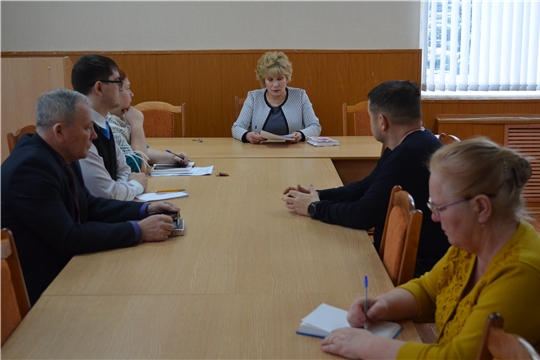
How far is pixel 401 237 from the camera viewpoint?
75.7 inches

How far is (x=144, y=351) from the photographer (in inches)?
55.2

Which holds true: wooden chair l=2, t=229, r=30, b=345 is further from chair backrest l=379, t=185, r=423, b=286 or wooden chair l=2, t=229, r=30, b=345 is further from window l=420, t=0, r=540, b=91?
window l=420, t=0, r=540, b=91

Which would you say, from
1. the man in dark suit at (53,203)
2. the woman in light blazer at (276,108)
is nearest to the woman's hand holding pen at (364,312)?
the man in dark suit at (53,203)

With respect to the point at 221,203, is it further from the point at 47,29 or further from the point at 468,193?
the point at 47,29

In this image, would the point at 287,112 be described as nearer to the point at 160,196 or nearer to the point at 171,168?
the point at 171,168

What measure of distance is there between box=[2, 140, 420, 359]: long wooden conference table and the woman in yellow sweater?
123 mm

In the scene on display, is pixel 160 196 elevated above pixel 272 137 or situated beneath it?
situated beneath

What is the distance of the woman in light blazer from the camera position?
471cm

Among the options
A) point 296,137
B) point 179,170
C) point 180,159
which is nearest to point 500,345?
point 179,170

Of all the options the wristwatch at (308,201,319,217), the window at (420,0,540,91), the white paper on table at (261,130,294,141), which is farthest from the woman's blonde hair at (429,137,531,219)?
the window at (420,0,540,91)

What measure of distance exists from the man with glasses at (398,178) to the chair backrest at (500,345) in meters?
1.22

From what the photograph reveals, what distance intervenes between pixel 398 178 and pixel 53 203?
130 cm

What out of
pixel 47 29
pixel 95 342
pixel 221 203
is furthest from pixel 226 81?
pixel 95 342

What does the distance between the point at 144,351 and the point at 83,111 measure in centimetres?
116
